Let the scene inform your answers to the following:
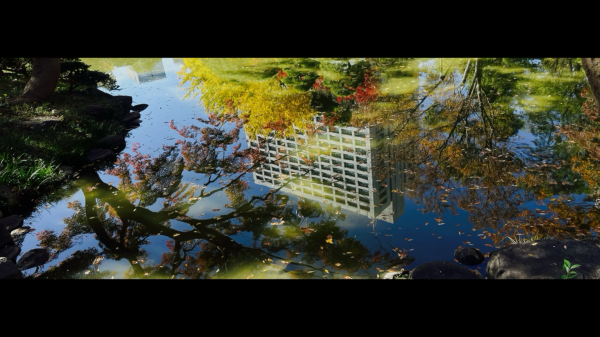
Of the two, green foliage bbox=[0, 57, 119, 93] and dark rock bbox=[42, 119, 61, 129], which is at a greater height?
green foliage bbox=[0, 57, 119, 93]

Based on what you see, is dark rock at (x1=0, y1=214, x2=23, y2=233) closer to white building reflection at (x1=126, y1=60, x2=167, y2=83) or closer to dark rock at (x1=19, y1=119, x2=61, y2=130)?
dark rock at (x1=19, y1=119, x2=61, y2=130)

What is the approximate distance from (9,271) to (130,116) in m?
5.63

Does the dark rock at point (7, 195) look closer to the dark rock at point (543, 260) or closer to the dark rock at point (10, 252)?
the dark rock at point (10, 252)

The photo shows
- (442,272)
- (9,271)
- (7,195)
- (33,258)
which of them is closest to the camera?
(442,272)

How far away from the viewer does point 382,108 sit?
7676 mm

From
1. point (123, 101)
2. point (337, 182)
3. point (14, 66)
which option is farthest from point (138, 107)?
point (337, 182)

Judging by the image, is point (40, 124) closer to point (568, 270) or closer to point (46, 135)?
point (46, 135)

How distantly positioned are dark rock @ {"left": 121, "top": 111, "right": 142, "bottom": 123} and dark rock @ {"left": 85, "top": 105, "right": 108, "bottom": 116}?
0.41m

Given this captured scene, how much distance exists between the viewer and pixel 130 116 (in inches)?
348

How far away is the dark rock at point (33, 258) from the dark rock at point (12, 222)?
738mm

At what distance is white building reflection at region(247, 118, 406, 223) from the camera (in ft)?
15.8

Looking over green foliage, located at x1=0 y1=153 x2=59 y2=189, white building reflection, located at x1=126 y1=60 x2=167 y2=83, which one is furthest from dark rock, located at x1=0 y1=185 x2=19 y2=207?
white building reflection, located at x1=126 y1=60 x2=167 y2=83
